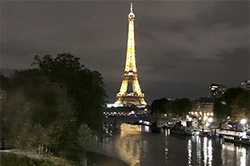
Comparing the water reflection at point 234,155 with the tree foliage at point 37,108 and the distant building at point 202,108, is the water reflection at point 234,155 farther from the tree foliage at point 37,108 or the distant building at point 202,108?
the distant building at point 202,108

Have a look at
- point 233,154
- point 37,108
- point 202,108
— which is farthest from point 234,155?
point 202,108

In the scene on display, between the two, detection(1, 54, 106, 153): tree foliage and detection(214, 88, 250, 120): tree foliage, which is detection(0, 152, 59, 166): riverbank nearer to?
detection(1, 54, 106, 153): tree foliage

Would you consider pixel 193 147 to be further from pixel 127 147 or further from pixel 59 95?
pixel 59 95

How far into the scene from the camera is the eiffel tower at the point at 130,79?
5832 inches

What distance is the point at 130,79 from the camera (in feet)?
487

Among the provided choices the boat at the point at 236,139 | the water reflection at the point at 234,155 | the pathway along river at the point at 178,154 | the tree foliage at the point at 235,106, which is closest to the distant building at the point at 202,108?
the tree foliage at the point at 235,106

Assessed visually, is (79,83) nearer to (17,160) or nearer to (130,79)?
(17,160)

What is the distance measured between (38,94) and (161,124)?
83.2 m

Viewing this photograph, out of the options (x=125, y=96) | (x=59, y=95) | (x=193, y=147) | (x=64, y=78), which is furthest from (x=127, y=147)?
(x=125, y=96)

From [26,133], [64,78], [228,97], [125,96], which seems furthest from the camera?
[125,96]

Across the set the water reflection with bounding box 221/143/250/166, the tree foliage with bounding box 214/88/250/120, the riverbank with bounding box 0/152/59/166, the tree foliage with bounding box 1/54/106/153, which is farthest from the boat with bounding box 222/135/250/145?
the riverbank with bounding box 0/152/59/166

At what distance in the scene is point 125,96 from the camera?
149125mm

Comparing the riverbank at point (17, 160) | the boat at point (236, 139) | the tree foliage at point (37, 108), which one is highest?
the tree foliage at point (37, 108)

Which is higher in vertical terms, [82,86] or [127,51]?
[127,51]
